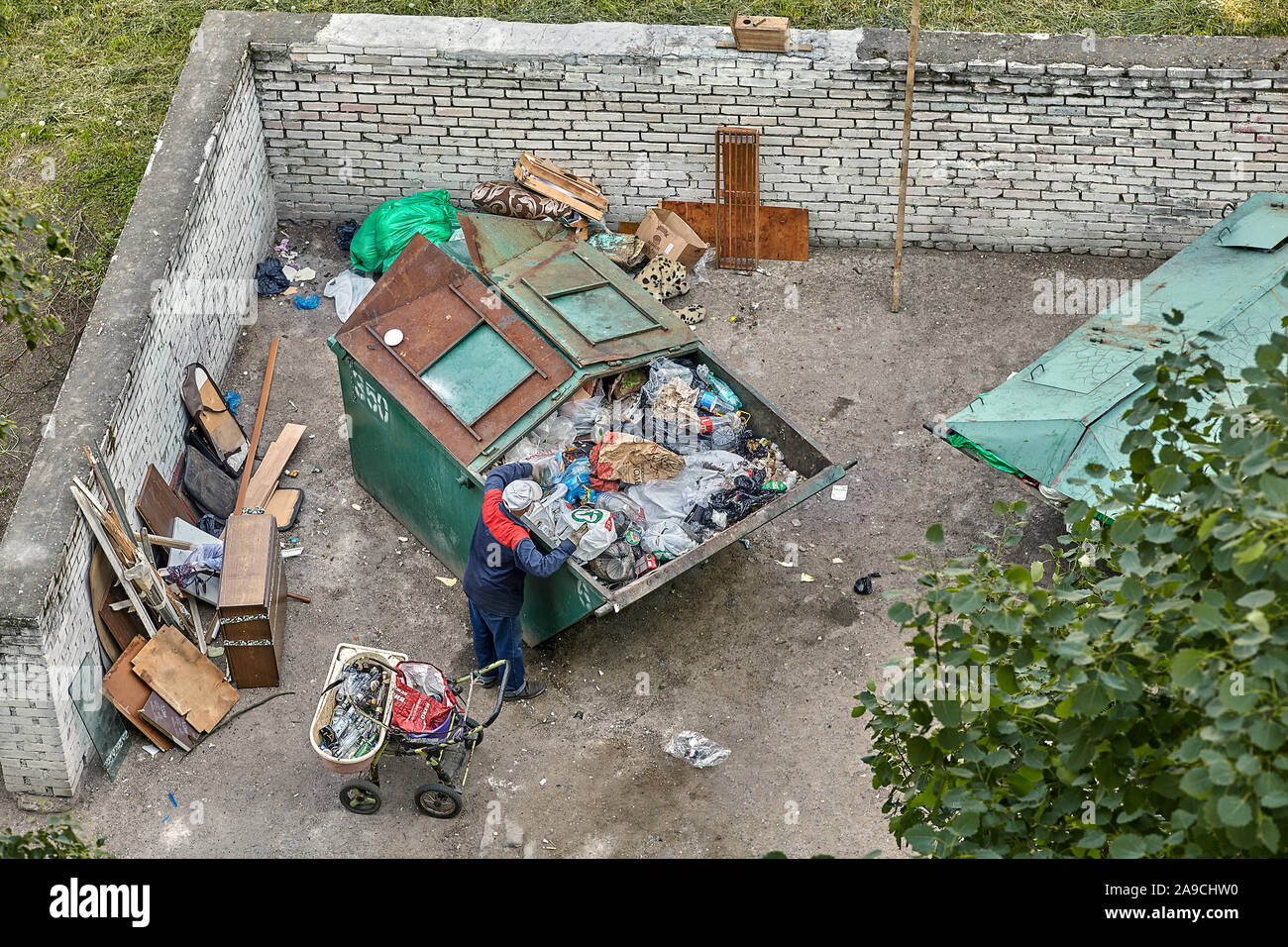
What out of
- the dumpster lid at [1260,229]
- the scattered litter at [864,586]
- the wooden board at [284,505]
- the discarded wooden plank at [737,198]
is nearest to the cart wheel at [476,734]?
the wooden board at [284,505]

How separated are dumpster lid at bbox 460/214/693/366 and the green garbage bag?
120 centimetres

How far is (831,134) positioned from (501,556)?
4542 mm

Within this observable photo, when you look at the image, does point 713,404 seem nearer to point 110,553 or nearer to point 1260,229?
point 110,553

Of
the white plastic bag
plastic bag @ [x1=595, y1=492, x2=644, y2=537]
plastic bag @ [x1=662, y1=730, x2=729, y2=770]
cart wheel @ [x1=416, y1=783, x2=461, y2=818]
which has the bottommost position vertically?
plastic bag @ [x1=662, y1=730, x2=729, y2=770]

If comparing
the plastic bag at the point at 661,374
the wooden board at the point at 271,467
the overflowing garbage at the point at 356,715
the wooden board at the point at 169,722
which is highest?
the plastic bag at the point at 661,374

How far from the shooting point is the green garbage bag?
10.1 meters

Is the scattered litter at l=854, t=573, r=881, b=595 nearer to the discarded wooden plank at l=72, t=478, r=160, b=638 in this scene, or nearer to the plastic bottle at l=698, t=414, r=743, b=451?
the plastic bottle at l=698, t=414, r=743, b=451

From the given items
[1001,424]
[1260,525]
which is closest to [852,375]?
[1001,424]

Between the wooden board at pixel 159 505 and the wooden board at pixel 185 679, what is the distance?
694 millimetres

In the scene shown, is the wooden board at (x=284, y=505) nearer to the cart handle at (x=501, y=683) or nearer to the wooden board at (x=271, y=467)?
the wooden board at (x=271, y=467)

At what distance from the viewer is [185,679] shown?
7859 mm

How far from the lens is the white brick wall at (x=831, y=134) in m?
9.73

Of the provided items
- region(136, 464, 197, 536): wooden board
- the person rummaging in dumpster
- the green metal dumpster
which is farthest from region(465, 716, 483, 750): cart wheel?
region(136, 464, 197, 536): wooden board
